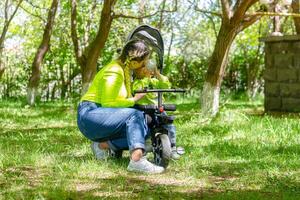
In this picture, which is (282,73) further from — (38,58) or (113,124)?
(113,124)

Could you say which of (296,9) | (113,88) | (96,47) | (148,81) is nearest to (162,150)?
(113,88)

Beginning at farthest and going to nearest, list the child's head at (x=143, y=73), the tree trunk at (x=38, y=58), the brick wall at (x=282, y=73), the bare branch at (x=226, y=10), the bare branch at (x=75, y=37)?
the tree trunk at (x=38, y=58) → the bare branch at (x=75, y=37) → the brick wall at (x=282, y=73) → the bare branch at (x=226, y=10) → the child's head at (x=143, y=73)

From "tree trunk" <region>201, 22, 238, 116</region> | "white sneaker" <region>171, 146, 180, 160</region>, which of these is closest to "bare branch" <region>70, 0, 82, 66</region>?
"tree trunk" <region>201, 22, 238, 116</region>

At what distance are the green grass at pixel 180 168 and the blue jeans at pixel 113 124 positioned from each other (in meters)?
0.27

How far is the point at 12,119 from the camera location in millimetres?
11602

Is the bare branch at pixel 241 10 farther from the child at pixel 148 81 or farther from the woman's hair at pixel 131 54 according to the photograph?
the woman's hair at pixel 131 54

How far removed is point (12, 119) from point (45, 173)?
648 centimetres

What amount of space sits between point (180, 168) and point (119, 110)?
80 cm

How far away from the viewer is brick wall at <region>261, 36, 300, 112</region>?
1212 cm

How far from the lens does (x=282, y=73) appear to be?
12.4 m

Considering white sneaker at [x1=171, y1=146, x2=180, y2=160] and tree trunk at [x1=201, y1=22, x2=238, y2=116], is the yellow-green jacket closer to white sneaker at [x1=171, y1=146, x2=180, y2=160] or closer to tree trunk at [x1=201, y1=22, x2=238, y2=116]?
white sneaker at [x1=171, y1=146, x2=180, y2=160]

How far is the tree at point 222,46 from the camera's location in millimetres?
10609

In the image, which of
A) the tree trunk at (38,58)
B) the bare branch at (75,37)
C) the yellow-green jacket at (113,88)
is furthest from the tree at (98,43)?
the yellow-green jacket at (113,88)

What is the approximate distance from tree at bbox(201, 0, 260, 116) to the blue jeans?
5222 millimetres
